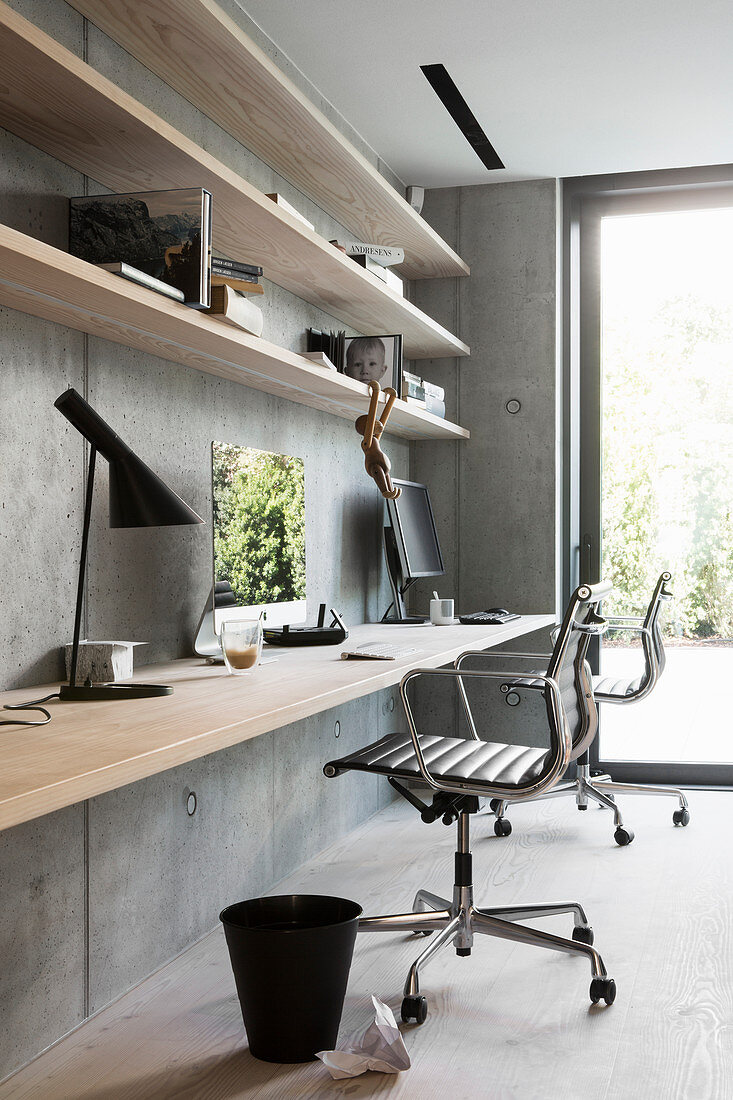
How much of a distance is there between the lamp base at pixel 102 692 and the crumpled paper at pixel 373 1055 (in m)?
0.81

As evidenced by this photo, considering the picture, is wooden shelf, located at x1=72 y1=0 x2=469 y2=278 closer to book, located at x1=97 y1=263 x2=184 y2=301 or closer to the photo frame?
→ the photo frame

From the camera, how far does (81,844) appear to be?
222cm

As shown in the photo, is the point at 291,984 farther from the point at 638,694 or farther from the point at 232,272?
the point at 638,694

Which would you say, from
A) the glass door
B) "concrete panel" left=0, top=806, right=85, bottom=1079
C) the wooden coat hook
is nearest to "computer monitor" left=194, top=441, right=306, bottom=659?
the wooden coat hook

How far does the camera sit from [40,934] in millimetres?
2074

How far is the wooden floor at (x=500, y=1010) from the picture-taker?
1945mm

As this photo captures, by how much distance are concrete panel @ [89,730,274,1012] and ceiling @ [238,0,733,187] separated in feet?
7.41

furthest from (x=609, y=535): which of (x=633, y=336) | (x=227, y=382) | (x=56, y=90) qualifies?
(x=56, y=90)

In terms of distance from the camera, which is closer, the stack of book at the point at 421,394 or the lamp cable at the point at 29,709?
the lamp cable at the point at 29,709

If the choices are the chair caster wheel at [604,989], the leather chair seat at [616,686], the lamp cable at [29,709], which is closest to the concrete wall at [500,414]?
the leather chair seat at [616,686]

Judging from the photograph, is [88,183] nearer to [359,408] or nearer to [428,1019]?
[359,408]

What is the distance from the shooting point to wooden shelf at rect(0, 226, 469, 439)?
172cm

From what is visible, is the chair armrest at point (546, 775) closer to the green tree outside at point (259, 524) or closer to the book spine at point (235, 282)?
the green tree outside at point (259, 524)

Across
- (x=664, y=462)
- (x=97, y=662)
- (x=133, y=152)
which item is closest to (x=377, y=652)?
(x=97, y=662)
